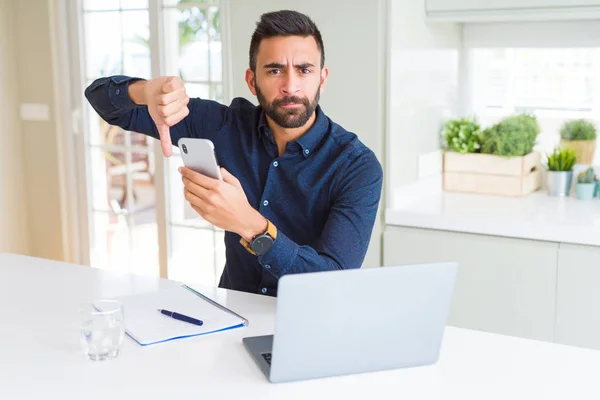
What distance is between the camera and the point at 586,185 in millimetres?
3334

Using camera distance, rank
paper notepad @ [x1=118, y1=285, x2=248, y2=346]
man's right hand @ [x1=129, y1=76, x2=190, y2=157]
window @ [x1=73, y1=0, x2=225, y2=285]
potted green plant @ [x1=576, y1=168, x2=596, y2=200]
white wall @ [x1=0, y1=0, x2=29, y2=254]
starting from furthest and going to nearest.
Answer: white wall @ [x1=0, y1=0, x2=29, y2=254] → window @ [x1=73, y1=0, x2=225, y2=285] → potted green plant @ [x1=576, y1=168, x2=596, y2=200] → man's right hand @ [x1=129, y1=76, x2=190, y2=157] → paper notepad @ [x1=118, y1=285, x2=248, y2=346]

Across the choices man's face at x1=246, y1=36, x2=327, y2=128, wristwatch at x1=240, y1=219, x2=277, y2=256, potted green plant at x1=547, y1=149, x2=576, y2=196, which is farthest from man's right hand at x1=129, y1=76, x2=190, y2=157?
potted green plant at x1=547, y1=149, x2=576, y2=196

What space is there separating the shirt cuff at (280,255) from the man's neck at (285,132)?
Result: 0.46 metres

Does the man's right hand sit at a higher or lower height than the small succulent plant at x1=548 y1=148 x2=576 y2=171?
higher

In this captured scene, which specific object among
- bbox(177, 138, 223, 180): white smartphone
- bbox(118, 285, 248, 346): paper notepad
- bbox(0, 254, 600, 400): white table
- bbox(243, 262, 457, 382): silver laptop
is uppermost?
bbox(177, 138, 223, 180): white smartphone

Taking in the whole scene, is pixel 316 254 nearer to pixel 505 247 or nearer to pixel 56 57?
pixel 505 247

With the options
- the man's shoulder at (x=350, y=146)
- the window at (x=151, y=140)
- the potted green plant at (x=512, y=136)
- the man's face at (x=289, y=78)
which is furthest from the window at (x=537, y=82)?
the man's face at (x=289, y=78)

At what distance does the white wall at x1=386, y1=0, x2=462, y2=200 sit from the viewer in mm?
3164

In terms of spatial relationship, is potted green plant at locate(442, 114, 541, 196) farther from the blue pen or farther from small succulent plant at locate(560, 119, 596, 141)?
the blue pen

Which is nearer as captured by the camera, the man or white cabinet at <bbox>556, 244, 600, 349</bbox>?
the man

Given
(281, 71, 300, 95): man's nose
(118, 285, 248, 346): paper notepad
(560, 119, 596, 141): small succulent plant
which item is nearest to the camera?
(118, 285, 248, 346): paper notepad

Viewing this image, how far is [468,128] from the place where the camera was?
11.6 ft

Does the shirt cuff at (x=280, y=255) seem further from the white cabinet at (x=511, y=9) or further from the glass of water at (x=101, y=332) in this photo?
the white cabinet at (x=511, y=9)

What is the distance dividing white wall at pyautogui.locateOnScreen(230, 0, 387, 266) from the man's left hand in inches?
54.6
